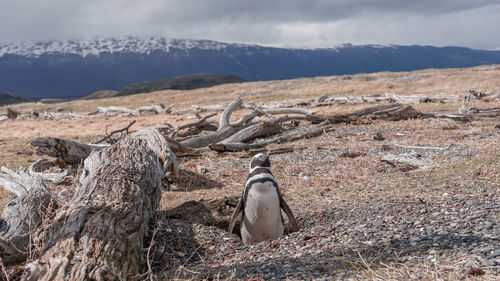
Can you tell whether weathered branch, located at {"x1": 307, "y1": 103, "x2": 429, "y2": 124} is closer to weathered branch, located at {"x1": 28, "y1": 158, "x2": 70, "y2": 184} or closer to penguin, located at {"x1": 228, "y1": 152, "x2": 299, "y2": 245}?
weathered branch, located at {"x1": 28, "y1": 158, "x2": 70, "y2": 184}

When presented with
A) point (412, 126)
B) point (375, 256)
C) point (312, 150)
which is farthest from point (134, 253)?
point (412, 126)

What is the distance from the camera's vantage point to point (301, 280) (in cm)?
327

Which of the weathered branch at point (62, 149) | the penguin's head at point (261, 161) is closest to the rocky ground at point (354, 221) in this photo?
the penguin's head at point (261, 161)

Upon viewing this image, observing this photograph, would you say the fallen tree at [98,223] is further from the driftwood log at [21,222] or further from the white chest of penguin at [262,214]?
the white chest of penguin at [262,214]

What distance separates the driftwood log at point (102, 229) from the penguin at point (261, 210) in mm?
1272

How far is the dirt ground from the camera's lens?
3.41 meters

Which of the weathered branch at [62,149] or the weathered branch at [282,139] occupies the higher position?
the weathered branch at [62,149]

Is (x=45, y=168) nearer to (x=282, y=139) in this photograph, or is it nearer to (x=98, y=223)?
(x=282, y=139)

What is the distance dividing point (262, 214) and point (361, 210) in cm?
143

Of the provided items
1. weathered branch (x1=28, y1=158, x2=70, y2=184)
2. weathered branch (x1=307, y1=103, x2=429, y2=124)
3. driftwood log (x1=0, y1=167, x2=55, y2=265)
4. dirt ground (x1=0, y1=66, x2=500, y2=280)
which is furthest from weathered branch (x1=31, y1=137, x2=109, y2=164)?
weathered branch (x1=307, y1=103, x2=429, y2=124)

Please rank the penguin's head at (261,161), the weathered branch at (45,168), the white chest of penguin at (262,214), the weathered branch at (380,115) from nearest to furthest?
the white chest of penguin at (262,214) < the penguin's head at (261,161) < the weathered branch at (45,168) < the weathered branch at (380,115)

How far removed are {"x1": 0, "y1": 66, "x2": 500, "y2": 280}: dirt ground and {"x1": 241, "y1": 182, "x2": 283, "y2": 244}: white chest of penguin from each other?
0.36 m

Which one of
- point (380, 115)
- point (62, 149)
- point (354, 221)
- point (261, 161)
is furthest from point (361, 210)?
point (380, 115)

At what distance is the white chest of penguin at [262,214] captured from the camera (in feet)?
17.6
